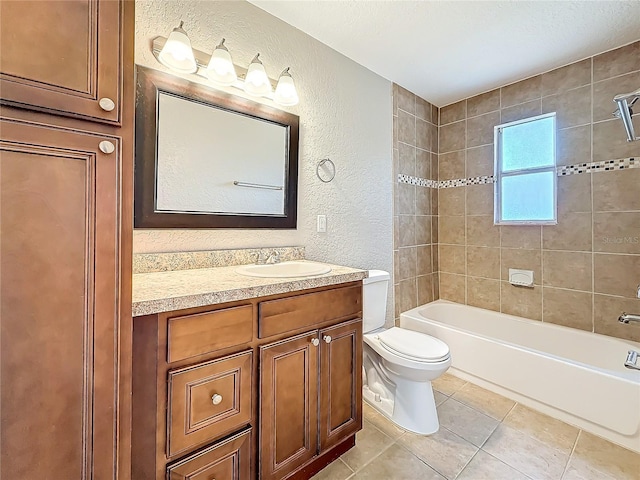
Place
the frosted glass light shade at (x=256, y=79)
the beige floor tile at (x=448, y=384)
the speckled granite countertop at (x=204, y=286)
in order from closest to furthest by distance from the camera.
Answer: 1. the speckled granite countertop at (x=204, y=286)
2. the frosted glass light shade at (x=256, y=79)
3. the beige floor tile at (x=448, y=384)

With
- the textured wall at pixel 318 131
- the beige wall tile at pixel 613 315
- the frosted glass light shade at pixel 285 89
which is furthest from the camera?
the beige wall tile at pixel 613 315

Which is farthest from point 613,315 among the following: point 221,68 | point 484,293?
point 221,68

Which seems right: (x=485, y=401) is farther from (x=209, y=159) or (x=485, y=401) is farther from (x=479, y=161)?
(x=209, y=159)

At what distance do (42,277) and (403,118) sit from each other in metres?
2.59

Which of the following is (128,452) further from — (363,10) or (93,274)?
(363,10)

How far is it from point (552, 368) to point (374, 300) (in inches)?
44.6

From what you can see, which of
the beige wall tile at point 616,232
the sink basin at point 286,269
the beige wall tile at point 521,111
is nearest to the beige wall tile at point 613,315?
the beige wall tile at point 616,232

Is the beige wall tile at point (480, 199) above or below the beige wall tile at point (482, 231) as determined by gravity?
above

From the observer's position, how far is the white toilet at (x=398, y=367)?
1598 millimetres

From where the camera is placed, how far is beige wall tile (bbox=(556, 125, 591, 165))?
2094 mm

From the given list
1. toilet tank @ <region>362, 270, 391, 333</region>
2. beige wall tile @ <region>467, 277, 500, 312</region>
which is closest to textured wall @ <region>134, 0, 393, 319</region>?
toilet tank @ <region>362, 270, 391, 333</region>

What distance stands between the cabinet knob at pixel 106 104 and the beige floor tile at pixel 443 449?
189cm

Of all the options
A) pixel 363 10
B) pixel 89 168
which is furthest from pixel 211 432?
pixel 363 10

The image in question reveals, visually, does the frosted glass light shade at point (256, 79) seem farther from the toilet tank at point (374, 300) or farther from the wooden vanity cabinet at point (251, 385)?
the toilet tank at point (374, 300)
